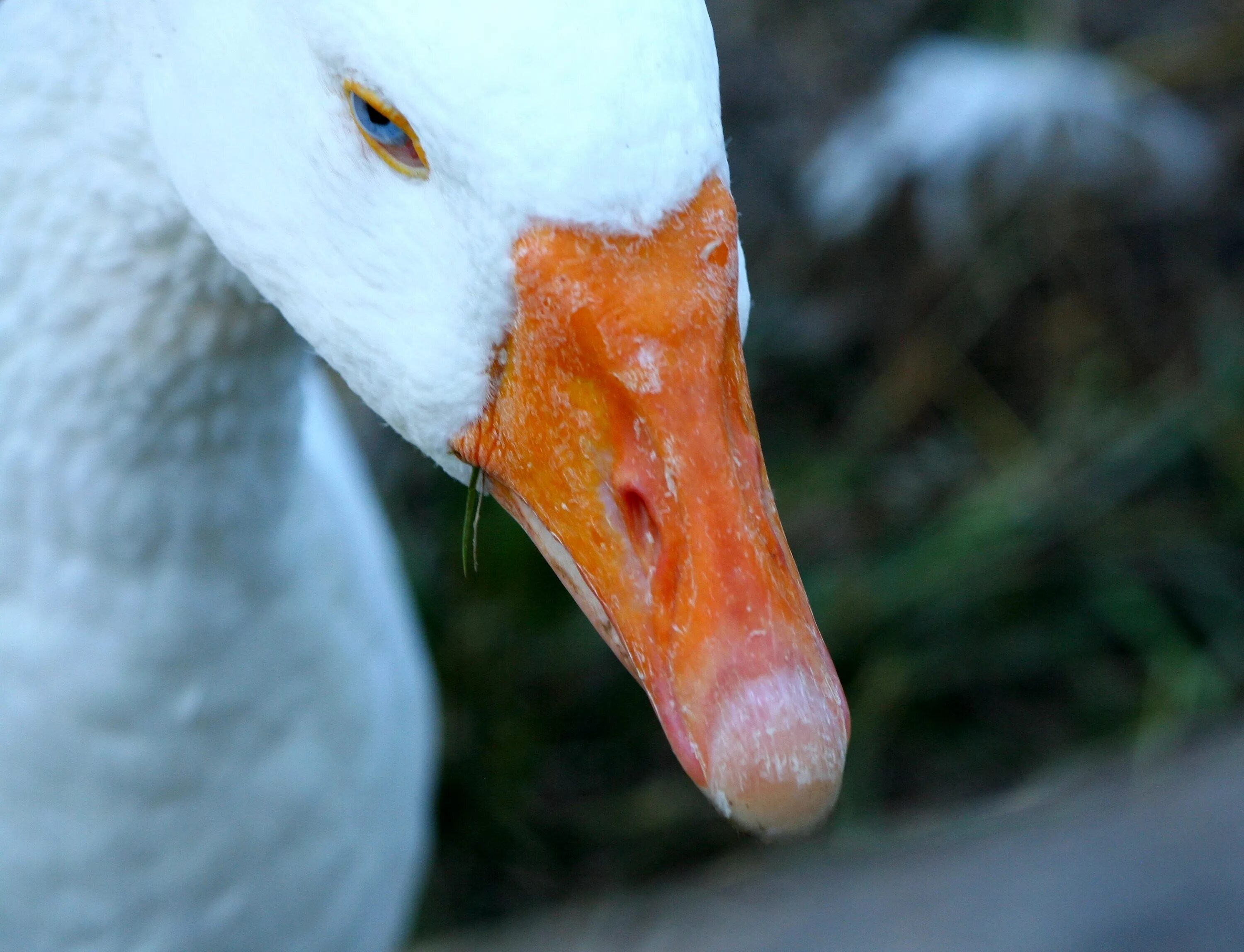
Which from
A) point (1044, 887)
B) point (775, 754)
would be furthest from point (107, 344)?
point (1044, 887)

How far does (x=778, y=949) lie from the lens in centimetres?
162

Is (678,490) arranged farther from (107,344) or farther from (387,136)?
(107,344)

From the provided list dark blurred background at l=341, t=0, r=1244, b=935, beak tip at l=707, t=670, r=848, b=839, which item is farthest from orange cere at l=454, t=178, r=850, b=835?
dark blurred background at l=341, t=0, r=1244, b=935

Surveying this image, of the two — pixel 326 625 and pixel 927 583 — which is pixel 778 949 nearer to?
pixel 326 625

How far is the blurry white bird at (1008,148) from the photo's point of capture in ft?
10.7

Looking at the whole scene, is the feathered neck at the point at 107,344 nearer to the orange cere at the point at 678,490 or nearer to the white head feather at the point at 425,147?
the white head feather at the point at 425,147

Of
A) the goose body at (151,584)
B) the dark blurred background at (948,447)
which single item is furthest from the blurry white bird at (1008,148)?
the goose body at (151,584)

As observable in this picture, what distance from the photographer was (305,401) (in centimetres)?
144

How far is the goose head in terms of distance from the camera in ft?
2.68

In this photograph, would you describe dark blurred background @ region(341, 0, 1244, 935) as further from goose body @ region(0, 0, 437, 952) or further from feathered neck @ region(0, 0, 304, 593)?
feathered neck @ region(0, 0, 304, 593)

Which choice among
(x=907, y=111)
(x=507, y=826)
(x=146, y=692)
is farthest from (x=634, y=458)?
(x=907, y=111)

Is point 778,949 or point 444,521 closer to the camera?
point 778,949

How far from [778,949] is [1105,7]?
280cm

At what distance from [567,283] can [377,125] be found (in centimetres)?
16
